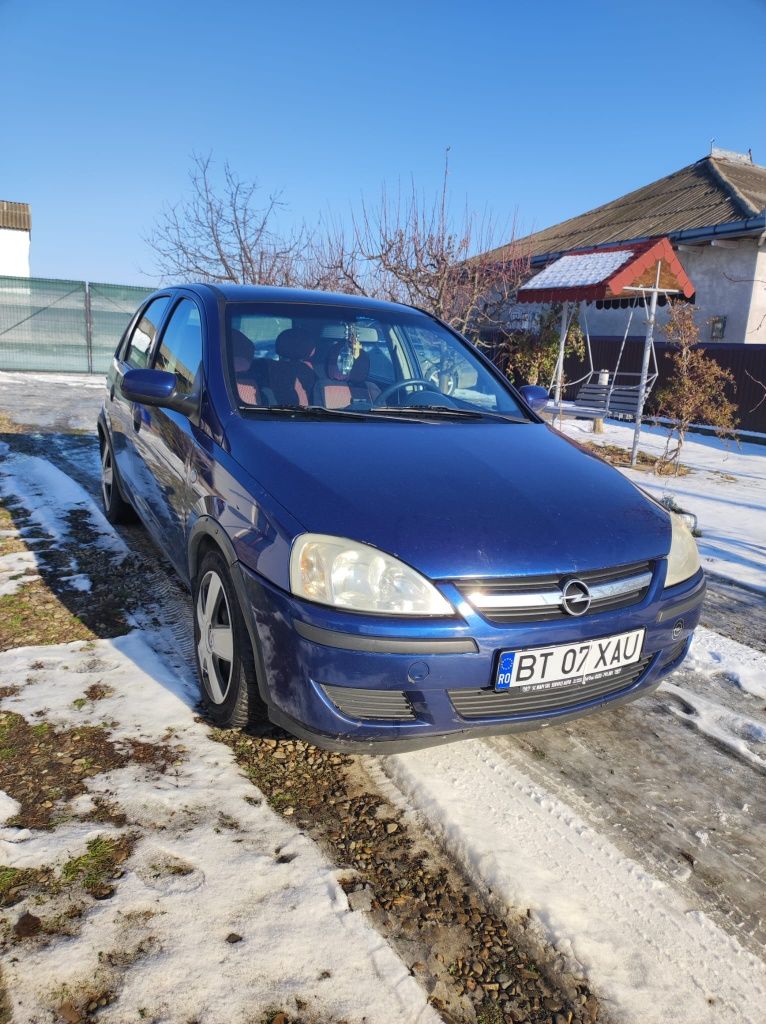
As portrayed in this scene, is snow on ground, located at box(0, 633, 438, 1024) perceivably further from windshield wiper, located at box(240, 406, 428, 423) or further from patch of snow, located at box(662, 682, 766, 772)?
patch of snow, located at box(662, 682, 766, 772)

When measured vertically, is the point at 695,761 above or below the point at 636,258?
below

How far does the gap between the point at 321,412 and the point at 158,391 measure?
68cm

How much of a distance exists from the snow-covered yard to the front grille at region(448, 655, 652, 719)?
338 mm

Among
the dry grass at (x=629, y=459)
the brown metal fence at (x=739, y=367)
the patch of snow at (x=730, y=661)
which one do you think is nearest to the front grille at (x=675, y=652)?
the patch of snow at (x=730, y=661)

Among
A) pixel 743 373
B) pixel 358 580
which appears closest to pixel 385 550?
pixel 358 580

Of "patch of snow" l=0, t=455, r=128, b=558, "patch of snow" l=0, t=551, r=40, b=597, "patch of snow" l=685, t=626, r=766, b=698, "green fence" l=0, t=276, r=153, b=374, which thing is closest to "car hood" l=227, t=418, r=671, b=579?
"patch of snow" l=685, t=626, r=766, b=698

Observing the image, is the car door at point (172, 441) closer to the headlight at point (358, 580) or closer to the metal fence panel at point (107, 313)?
the headlight at point (358, 580)

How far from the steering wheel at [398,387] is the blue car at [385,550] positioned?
2cm

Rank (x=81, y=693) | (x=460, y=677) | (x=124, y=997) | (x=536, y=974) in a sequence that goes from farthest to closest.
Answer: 1. (x=81, y=693)
2. (x=460, y=677)
3. (x=536, y=974)
4. (x=124, y=997)

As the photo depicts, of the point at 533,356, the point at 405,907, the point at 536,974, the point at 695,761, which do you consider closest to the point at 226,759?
the point at 405,907

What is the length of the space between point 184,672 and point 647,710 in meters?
1.88

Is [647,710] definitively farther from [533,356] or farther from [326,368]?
[533,356]

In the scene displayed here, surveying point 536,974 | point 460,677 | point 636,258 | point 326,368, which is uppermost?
point 636,258

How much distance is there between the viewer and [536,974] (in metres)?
1.71
